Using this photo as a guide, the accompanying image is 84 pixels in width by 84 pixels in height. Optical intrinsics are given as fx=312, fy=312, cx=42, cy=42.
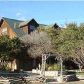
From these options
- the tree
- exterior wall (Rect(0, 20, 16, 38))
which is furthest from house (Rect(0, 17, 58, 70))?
the tree

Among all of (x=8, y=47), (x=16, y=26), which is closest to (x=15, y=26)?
(x=16, y=26)

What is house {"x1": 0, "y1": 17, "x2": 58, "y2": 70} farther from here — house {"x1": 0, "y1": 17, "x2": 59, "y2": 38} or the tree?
the tree

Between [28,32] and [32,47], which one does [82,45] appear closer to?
[32,47]

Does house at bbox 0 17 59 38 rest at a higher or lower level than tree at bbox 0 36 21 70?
higher

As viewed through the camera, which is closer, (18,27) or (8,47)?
(8,47)

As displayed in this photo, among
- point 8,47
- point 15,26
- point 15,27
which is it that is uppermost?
point 15,26

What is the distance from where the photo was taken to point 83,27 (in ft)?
166

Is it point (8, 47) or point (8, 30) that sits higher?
point (8, 30)

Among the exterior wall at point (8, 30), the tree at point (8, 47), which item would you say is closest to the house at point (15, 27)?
the exterior wall at point (8, 30)

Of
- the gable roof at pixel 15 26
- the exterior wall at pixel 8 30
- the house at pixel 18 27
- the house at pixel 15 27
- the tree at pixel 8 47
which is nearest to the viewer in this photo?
the tree at pixel 8 47

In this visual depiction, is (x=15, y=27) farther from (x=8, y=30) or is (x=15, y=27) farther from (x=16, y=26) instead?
(x=8, y=30)

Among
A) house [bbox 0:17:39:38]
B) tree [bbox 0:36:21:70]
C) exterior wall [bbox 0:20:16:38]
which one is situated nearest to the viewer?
tree [bbox 0:36:21:70]

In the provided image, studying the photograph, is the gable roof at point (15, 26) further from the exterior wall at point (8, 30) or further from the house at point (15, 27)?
the exterior wall at point (8, 30)

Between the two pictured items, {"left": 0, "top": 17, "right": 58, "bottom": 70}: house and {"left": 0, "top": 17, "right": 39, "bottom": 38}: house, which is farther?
{"left": 0, "top": 17, "right": 39, "bottom": 38}: house
